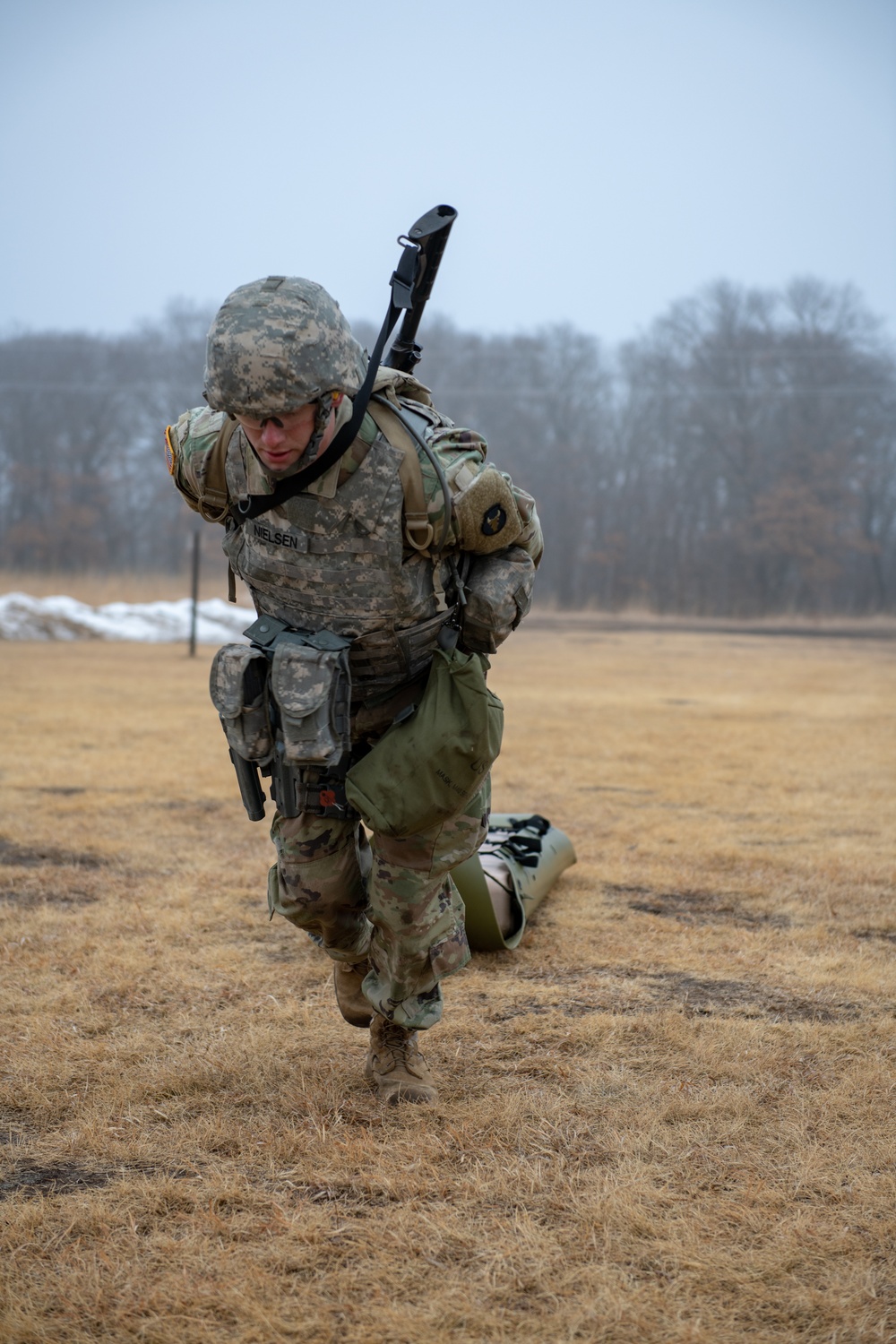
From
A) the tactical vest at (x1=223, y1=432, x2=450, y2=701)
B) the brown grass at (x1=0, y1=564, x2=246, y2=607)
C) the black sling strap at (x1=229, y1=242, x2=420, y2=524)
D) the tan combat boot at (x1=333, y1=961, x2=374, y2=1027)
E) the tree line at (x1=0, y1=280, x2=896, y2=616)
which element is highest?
the tree line at (x1=0, y1=280, x2=896, y2=616)

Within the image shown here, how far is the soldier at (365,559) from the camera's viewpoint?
2.74 m

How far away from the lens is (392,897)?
3064 mm

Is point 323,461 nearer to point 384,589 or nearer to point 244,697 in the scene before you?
point 384,589

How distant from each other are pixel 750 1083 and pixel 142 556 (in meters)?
44.1

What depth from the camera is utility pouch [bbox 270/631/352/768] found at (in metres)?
2.85

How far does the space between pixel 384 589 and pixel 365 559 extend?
0.09 metres

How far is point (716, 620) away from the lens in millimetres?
33688

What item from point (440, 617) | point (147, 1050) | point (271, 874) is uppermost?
point (440, 617)

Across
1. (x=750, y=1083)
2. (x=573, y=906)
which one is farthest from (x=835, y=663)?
(x=750, y=1083)

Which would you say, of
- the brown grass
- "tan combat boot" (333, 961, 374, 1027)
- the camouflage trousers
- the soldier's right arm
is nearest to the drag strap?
the soldier's right arm

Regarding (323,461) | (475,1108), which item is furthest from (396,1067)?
(323,461)

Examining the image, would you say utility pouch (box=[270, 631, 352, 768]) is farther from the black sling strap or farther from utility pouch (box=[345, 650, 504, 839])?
the black sling strap

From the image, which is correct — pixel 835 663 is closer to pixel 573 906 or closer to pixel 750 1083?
pixel 573 906

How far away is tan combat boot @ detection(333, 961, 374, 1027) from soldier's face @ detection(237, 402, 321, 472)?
4.71 ft
